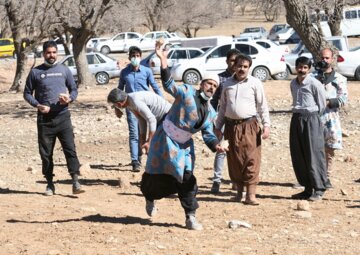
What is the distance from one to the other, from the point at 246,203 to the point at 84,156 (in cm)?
468

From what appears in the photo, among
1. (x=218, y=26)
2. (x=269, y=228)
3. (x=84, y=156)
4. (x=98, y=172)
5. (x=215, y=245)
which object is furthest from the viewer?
(x=218, y=26)

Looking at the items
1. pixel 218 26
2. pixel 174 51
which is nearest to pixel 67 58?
pixel 174 51

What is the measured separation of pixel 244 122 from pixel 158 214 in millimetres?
1320

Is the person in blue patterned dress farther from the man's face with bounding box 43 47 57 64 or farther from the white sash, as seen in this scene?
the man's face with bounding box 43 47 57 64

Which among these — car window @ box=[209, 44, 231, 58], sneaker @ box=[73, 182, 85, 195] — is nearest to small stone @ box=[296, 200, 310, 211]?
sneaker @ box=[73, 182, 85, 195]

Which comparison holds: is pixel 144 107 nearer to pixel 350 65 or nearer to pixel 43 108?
pixel 43 108

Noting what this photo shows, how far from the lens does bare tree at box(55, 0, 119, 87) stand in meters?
23.7

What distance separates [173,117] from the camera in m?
6.83

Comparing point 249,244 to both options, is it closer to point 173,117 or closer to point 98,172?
point 173,117

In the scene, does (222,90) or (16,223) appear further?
(222,90)

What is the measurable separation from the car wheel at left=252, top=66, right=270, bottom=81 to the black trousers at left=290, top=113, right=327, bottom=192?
18066 millimetres

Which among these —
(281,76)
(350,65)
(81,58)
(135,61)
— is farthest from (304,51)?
(135,61)

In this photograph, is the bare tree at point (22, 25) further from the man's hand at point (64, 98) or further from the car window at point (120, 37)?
the car window at point (120, 37)

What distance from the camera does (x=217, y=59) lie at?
27.0 meters
